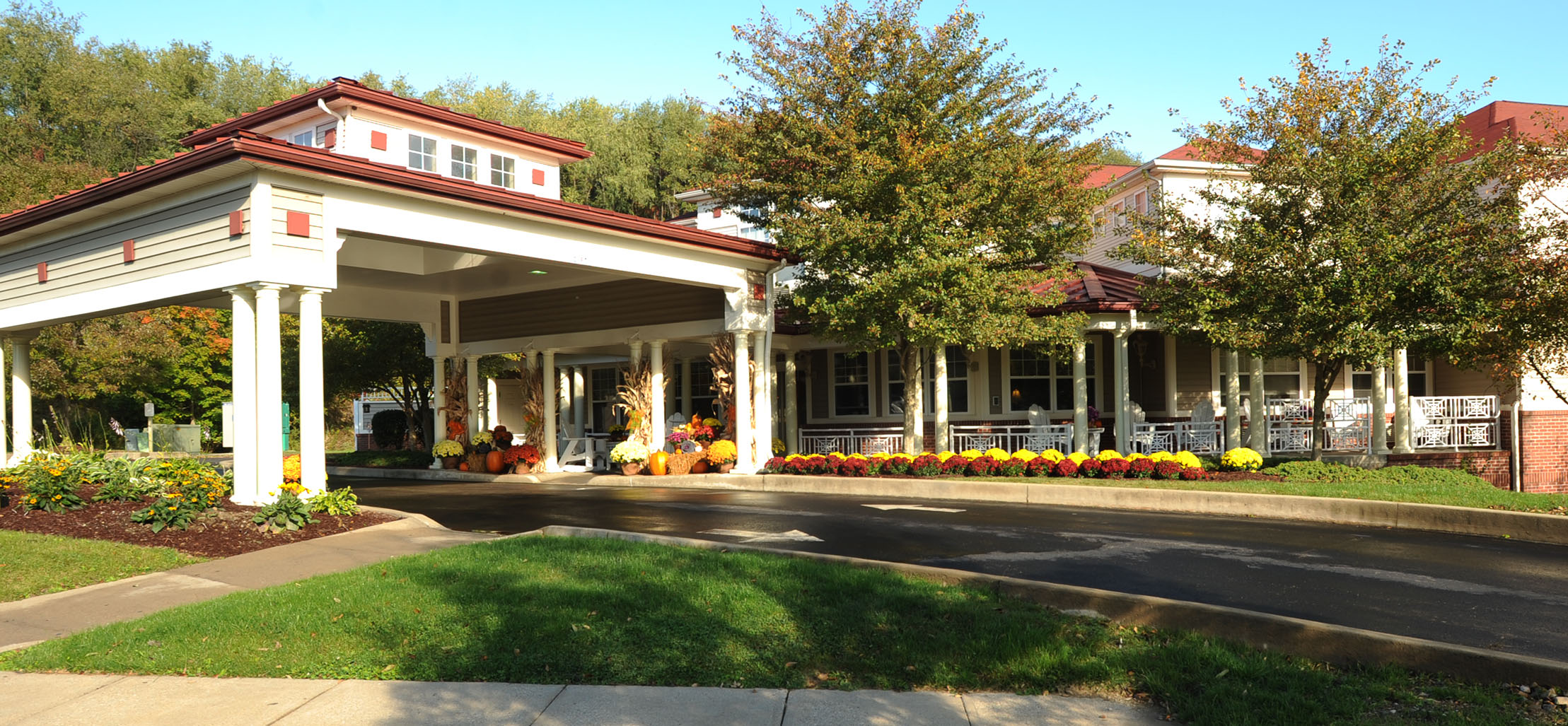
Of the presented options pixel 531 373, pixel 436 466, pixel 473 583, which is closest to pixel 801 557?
pixel 473 583

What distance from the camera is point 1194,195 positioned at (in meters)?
24.1

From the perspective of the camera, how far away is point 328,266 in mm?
12867

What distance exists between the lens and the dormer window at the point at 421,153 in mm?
22203

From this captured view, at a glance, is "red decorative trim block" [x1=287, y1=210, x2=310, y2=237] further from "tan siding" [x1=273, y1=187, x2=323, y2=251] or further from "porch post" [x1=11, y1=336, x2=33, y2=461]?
"porch post" [x1=11, y1=336, x2=33, y2=461]

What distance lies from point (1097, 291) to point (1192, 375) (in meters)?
4.36

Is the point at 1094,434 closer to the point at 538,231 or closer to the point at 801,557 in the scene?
the point at 538,231

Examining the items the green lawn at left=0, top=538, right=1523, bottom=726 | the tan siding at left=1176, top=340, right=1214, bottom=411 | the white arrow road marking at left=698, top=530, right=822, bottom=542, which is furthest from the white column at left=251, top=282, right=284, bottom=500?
the tan siding at left=1176, top=340, right=1214, bottom=411

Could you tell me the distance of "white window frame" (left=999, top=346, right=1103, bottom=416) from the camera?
77.9 feet

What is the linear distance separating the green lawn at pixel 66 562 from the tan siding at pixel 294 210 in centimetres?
384

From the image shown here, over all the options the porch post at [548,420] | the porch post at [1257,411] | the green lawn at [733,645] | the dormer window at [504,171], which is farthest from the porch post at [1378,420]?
the dormer window at [504,171]

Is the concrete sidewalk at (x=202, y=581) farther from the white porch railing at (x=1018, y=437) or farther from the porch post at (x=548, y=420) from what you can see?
the white porch railing at (x=1018, y=437)

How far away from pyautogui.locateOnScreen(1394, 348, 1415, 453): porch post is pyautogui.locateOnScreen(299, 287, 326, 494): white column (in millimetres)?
18903

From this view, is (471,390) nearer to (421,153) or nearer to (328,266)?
(421,153)

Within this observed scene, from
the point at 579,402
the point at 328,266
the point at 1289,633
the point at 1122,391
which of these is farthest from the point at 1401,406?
the point at 579,402
